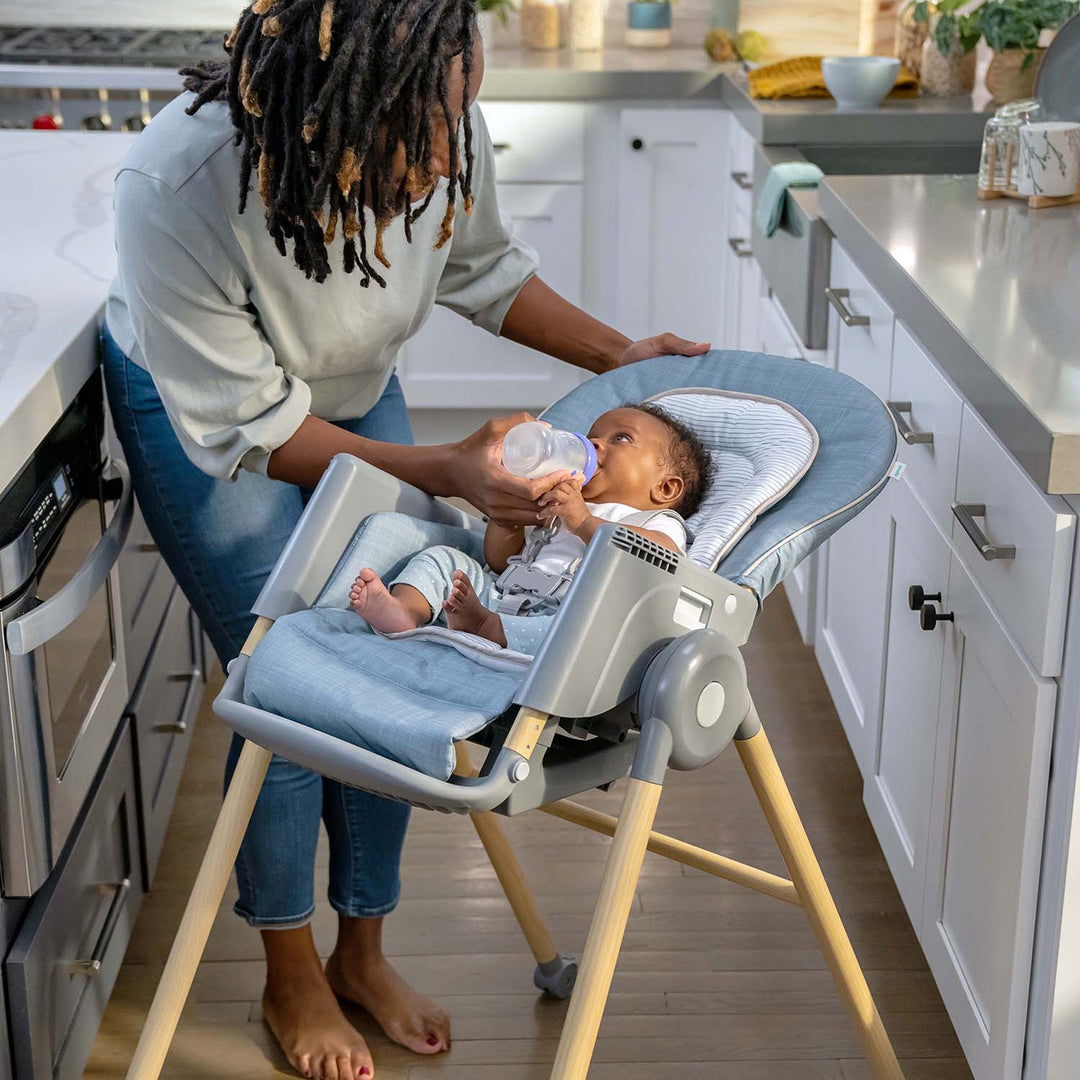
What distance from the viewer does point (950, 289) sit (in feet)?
5.32

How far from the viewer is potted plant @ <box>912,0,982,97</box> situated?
2.99 meters

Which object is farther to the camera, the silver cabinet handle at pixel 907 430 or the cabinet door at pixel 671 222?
the cabinet door at pixel 671 222

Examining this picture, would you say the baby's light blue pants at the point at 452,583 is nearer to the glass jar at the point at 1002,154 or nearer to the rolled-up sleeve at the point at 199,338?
the rolled-up sleeve at the point at 199,338

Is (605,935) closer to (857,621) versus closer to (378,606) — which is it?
(378,606)

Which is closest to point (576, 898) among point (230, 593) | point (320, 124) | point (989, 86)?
point (230, 593)

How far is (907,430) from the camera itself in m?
1.73

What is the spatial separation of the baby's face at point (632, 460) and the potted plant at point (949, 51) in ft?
5.88

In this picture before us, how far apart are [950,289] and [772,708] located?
1087mm

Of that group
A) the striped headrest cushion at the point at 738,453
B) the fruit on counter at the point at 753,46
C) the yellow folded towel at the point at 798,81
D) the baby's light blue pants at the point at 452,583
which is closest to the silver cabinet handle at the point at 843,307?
the striped headrest cushion at the point at 738,453

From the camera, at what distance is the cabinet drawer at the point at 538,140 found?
3436mm

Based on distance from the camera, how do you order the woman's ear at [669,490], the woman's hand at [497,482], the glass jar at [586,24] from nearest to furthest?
the woman's hand at [497,482] → the woman's ear at [669,490] → the glass jar at [586,24]

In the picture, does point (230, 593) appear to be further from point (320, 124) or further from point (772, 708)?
point (772, 708)

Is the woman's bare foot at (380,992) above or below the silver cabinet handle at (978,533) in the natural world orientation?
below

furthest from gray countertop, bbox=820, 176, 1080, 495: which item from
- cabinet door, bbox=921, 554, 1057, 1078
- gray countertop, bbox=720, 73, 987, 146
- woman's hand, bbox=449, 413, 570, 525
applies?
gray countertop, bbox=720, 73, 987, 146
